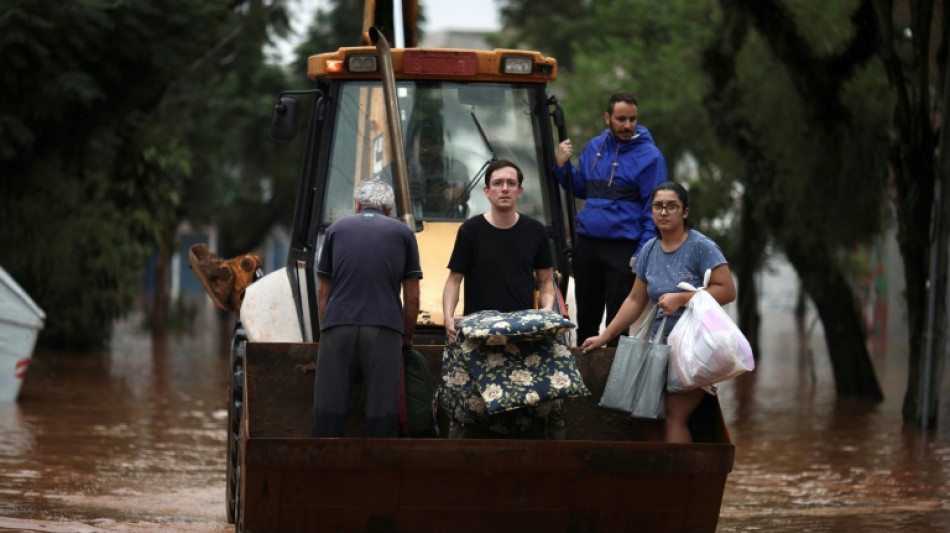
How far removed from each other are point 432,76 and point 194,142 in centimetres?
2781

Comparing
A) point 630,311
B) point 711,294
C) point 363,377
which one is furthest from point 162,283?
point 711,294

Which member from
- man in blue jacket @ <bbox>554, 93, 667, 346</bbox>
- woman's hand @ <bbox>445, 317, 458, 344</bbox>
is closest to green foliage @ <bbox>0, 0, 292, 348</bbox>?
man in blue jacket @ <bbox>554, 93, 667, 346</bbox>

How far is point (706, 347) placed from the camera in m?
8.31

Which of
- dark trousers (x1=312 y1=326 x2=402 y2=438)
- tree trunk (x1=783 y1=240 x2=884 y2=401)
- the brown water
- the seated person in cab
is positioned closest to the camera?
dark trousers (x1=312 y1=326 x2=402 y2=438)

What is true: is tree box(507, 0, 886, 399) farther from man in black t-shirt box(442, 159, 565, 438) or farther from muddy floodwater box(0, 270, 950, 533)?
man in black t-shirt box(442, 159, 565, 438)

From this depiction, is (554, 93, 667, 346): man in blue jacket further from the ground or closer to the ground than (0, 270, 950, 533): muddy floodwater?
further from the ground

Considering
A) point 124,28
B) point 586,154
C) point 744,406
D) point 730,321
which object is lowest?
point 744,406

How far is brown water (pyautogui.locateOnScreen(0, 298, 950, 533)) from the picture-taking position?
1115 cm

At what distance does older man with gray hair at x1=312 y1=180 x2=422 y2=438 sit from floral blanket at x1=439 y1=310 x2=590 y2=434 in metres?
0.32

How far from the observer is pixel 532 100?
11062 millimetres

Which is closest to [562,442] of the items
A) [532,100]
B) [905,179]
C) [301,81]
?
[532,100]

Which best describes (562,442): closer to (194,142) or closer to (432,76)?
(432,76)

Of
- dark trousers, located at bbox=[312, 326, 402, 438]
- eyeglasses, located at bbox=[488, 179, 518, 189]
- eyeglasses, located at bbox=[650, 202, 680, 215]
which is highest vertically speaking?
eyeglasses, located at bbox=[488, 179, 518, 189]

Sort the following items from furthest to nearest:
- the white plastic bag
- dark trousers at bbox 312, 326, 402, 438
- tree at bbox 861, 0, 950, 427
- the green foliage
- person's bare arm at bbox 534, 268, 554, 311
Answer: the green foliage
tree at bbox 861, 0, 950, 427
person's bare arm at bbox 534, 268, 554, 311
dark trousers at bbox 312, 326, 402, 438
the white plastic bag
